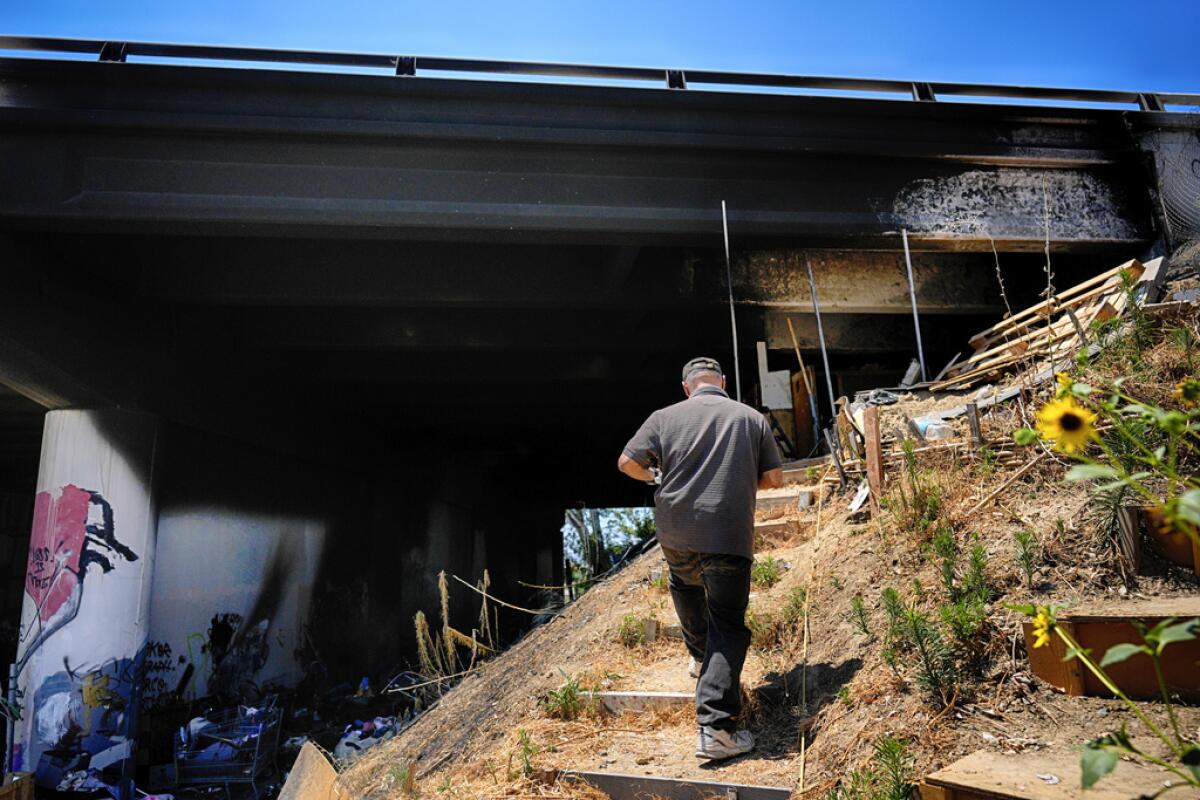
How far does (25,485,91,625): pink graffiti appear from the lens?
796 centimetres

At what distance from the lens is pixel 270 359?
11422mm

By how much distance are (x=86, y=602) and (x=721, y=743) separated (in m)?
7.32

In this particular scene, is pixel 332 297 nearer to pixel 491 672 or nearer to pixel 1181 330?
pixel 491 672

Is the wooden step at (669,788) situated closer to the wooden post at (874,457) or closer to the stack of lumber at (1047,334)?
the wooden post at (874,457)

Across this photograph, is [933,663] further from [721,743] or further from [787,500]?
[787,500]

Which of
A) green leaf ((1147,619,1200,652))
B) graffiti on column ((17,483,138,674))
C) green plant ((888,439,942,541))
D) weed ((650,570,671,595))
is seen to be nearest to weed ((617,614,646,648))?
weed ((650,570,671,595))

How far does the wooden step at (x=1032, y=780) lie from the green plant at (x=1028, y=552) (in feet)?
3.60

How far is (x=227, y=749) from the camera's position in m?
8.61

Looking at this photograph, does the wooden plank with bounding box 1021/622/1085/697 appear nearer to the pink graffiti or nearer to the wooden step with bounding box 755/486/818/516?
the wooden step with bounding box 755/486/818/516

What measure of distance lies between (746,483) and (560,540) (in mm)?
24516

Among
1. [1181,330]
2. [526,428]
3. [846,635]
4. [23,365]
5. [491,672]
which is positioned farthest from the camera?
[526,428]

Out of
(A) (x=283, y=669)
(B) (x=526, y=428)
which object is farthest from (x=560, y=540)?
(A) (x=283, y=669)

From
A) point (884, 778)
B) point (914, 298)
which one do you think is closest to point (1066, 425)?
point (884, 778)

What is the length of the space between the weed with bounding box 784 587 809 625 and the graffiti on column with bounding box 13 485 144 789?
7117mm
